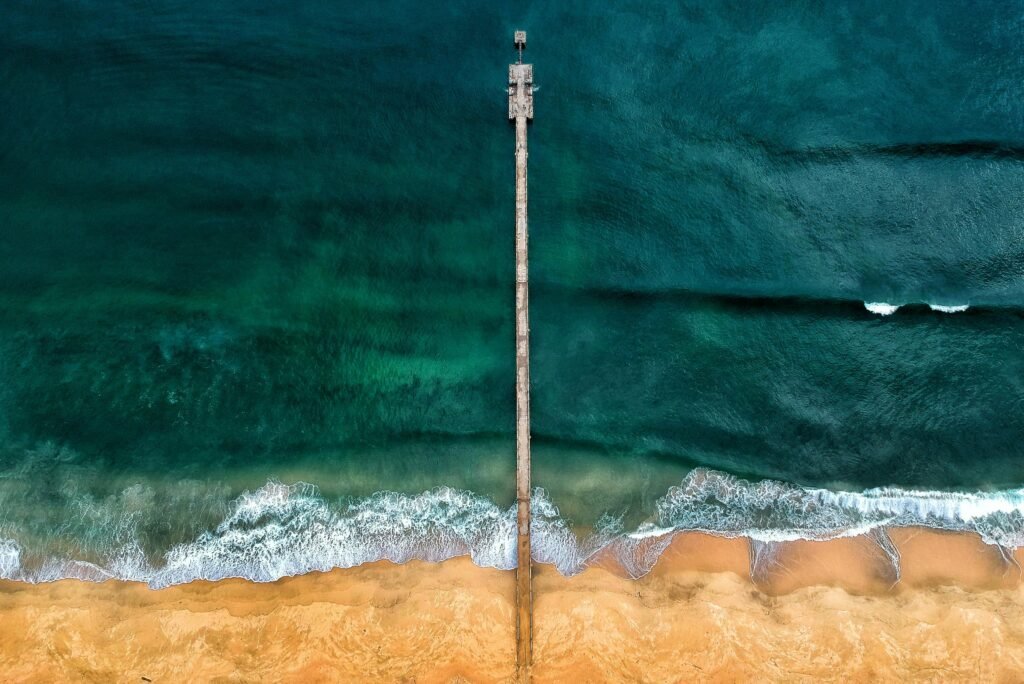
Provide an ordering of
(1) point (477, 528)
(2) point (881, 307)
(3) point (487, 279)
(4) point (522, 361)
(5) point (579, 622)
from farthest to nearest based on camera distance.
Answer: (3) point (487, 279), (2) point (881, 307), (4) point (522, 361), (1) point (477, 528), (5) point (579, 622)

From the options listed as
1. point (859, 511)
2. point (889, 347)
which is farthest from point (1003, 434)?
point (859, 511)

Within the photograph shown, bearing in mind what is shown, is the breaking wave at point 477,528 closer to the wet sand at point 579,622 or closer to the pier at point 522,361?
the wet sand at point 579,622

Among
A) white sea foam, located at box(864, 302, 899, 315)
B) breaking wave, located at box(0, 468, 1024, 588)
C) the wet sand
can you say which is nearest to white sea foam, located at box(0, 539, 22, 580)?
breaking wave, located at box(0, 468, 1024, 588)

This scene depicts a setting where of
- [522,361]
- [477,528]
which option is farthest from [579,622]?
[522,361]

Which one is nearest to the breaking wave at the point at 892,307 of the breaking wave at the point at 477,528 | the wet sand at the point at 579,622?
the breaking wave at the point at 477,528

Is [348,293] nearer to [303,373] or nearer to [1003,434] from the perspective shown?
[303,373]

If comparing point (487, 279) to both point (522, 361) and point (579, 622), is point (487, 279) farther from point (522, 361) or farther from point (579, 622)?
point (579, 622)

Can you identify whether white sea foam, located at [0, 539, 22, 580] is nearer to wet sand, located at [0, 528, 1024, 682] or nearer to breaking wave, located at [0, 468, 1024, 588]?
breaking wave, located at [0, 468, 1024, 588]

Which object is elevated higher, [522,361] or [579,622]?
[522,361]
